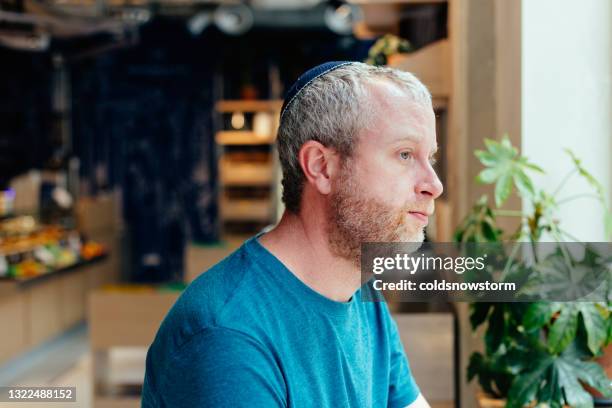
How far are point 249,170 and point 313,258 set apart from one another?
9.08 metres

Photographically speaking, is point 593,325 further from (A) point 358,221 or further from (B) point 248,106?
(B) point 248,106

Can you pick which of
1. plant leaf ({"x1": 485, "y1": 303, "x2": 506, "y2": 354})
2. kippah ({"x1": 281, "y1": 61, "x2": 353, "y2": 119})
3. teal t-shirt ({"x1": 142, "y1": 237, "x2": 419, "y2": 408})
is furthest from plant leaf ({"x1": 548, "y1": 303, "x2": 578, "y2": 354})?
kippah ({"x1": 281, "y1": 61, "x2": 353, "y2": 119})

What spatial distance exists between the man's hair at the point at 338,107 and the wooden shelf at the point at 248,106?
9.08 m

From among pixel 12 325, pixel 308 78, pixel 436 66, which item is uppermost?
pixel 436 66

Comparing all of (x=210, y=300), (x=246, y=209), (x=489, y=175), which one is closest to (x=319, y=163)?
(x=210, y=300)

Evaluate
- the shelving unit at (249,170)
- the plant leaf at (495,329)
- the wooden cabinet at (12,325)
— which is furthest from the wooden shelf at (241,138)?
A: the plant leaf at (495,329)

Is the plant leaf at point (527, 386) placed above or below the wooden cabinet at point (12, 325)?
above

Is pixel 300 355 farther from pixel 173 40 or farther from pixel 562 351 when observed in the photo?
pixel 173 40

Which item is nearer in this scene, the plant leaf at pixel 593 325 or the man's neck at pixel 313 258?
the man's neck at pixel 313 258

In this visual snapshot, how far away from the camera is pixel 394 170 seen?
3.87 feet

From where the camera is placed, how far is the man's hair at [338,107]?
1.20 metres

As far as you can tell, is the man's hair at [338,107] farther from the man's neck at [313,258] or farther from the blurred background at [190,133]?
the blurred background at [190,133]

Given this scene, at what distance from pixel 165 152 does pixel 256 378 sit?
9.92 metres

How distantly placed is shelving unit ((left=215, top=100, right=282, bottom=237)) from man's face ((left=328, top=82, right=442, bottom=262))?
888 centimetres
